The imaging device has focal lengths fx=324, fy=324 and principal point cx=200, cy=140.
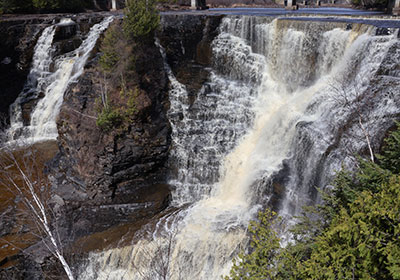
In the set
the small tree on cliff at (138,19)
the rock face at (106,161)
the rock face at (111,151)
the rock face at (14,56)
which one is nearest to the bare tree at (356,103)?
the rock face at (111,151)

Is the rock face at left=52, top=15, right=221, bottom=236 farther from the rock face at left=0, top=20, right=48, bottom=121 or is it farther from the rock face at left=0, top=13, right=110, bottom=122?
the rock face at left=0, top=20, right=48, bottom=121

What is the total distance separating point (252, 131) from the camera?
20859mm

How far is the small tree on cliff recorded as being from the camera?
21641 millimetres

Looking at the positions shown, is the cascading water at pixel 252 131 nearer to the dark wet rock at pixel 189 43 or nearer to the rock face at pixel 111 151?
the dark wet rock at pixel 189 43

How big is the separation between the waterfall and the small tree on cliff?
5.04 metres

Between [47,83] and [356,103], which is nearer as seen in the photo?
[356,103]

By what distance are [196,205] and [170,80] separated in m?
10.2

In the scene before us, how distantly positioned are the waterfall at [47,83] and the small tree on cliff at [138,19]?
16.5 feet

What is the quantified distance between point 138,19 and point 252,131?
1080 centimetres

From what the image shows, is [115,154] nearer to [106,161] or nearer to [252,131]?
[106,161]

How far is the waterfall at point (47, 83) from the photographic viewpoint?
2484 cm

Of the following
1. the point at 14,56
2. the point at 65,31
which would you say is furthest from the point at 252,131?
the point at 14,56

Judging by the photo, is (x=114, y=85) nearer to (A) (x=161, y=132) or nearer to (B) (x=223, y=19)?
(A) (x=161, y=132)

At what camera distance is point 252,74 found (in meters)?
23.5
